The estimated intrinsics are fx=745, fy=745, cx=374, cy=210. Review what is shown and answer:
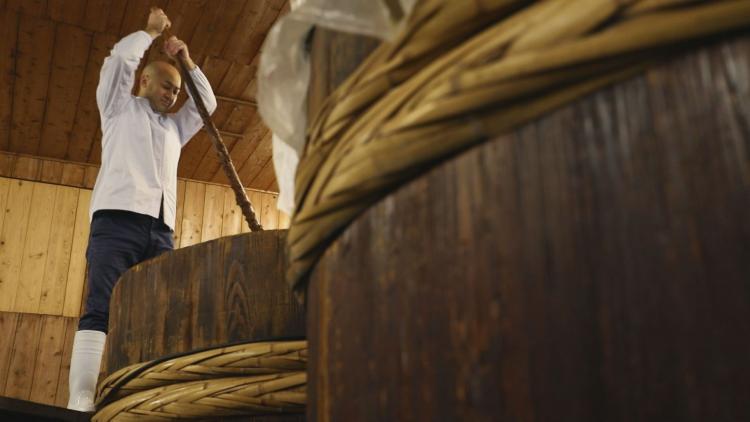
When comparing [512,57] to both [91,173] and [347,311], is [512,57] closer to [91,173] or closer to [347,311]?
[347,311]

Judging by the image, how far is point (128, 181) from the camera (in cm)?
182

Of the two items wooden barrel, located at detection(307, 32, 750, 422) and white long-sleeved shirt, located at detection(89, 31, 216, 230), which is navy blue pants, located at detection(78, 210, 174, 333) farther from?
wooden barrel, located at detection(307, 32, 750, 422)

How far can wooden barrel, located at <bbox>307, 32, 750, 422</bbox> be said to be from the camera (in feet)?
0.66

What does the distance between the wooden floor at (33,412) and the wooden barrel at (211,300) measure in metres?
0.41

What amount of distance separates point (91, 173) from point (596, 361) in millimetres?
4626

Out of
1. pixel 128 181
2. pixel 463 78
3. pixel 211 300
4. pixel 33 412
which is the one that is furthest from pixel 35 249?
pixel 463 78

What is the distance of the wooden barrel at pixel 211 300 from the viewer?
0.70 meters

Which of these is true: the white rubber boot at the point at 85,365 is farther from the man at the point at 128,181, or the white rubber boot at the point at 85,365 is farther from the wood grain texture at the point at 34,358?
the wood grain texture at the point at 34,358

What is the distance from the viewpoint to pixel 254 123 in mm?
3949

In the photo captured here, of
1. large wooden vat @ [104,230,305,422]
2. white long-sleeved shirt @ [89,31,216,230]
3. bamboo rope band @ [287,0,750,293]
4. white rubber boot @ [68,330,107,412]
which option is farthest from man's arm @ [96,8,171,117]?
bamboo rope band @ [287,0,750,293]

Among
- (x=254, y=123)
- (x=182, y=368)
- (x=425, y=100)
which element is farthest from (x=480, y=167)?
(x=254, y=123)

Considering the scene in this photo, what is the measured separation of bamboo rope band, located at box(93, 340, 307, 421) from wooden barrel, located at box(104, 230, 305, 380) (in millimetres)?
21

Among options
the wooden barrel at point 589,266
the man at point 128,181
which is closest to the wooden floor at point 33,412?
the man at point 128,181

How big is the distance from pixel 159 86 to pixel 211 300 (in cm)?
151
